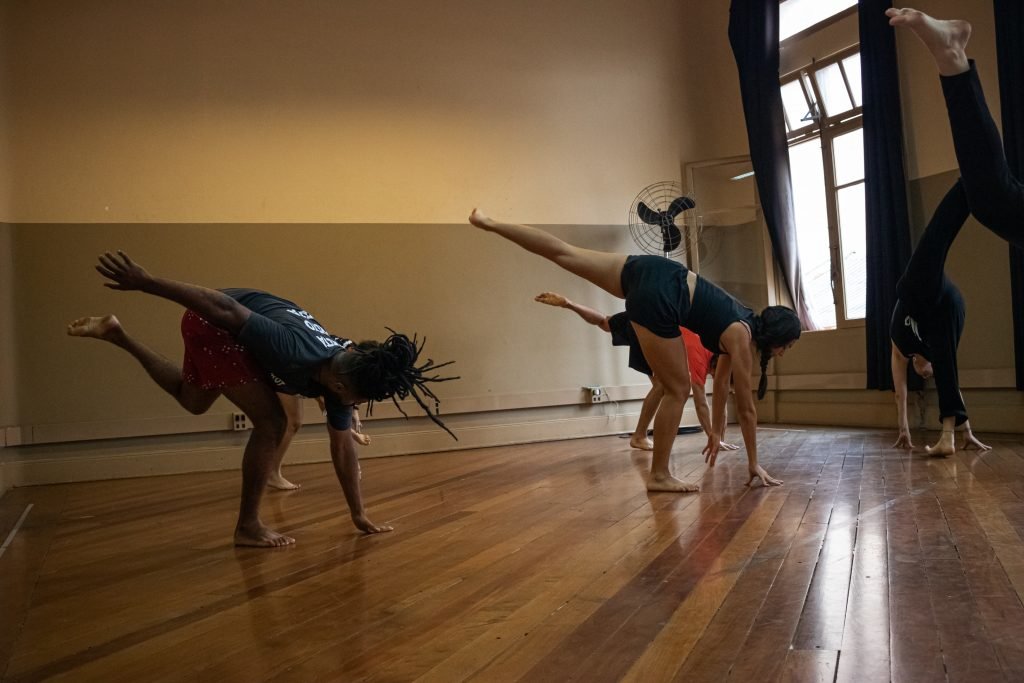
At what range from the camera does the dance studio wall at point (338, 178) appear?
6.02 meters

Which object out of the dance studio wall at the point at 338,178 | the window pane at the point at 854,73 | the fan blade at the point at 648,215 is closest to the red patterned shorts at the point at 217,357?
the dance studio wall at the point at 338,178

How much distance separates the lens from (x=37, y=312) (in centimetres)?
591

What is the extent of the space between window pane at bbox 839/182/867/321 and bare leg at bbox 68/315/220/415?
553cm

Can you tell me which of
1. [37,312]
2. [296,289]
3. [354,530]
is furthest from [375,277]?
[354,530]

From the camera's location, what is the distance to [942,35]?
2.73 meters

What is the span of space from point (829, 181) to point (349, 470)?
18.0 feet

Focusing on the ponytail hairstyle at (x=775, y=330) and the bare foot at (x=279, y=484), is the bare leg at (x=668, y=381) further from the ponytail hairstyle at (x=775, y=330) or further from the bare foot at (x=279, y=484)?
the bare foot at (x=279, y=484)

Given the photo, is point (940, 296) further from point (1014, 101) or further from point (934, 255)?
point (1014, 101)

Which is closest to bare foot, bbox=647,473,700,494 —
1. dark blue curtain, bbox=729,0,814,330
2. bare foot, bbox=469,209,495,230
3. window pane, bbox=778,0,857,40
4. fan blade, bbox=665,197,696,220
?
bare foot, bbox=469,209,495,230

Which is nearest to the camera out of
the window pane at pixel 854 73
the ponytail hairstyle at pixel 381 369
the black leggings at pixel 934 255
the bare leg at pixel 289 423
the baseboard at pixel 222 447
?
the ponytail hairstyle at pixel 381 369

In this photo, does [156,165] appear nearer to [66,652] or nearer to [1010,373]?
[66,652]

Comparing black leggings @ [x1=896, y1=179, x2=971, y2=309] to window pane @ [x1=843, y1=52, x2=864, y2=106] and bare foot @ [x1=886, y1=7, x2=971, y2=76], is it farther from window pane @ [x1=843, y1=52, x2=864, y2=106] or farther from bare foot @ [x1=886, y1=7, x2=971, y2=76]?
window pane @ [x1=843, y1=52, x2=864, y2=106]

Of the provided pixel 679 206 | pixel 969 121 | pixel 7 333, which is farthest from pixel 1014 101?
pixel 7 333

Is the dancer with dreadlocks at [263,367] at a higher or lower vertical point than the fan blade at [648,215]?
lower
